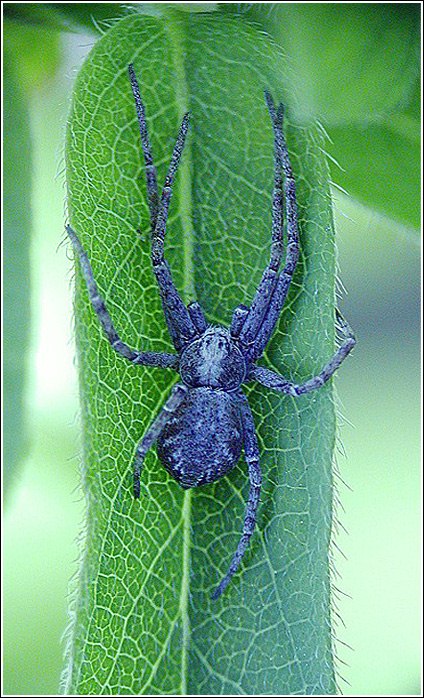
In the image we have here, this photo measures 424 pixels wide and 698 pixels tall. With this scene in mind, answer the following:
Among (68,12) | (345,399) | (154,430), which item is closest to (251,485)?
(154,430)

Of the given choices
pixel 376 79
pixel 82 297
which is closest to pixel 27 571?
pixel 82 297

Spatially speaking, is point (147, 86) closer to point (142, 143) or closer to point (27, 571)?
point (142, 143)

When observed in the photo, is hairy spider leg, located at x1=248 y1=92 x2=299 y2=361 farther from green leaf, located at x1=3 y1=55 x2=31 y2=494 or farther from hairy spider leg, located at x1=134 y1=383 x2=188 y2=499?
green leaf, located at x1=3 y1=55 x2=31 y2=494

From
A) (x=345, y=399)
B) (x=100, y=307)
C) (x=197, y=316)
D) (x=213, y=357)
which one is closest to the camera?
(x=100, y=307)

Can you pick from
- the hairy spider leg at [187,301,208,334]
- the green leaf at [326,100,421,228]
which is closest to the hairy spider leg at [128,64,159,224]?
the hairy spider leg at [187,301,208,334]

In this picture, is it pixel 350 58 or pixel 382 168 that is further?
pixel 382 168

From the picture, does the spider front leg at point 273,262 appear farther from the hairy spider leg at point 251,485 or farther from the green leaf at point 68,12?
the green leaf at point 68,12

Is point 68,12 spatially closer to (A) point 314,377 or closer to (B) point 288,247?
(B) point 288,247

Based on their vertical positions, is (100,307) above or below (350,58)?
below
